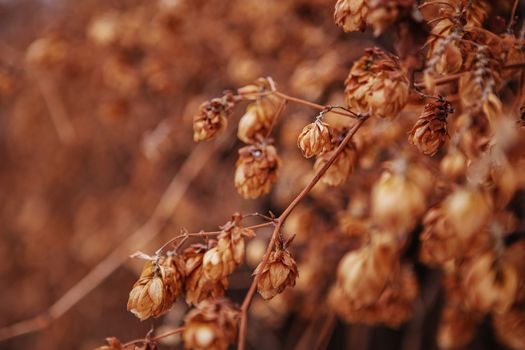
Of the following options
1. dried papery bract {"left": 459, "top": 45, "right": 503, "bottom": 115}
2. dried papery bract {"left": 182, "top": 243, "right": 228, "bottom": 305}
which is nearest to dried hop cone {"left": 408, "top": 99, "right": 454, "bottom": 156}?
dried papery bract {"left": 459, "top": 45, "right": 503, "bottom": 115}

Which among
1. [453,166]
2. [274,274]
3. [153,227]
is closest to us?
[274,274]

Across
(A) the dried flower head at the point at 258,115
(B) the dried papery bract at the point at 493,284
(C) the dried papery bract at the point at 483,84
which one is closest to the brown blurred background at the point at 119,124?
(A) the dried flower head at the point at 258,115

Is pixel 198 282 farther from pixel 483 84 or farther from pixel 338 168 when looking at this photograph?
pixel 483 84

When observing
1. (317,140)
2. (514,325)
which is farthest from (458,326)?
(317,140)

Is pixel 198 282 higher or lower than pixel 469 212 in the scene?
lower

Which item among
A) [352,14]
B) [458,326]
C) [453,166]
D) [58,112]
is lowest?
[458,326]

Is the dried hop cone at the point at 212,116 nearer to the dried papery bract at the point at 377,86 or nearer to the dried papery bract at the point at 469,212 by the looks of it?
the dried papery bract at the point at 377,86

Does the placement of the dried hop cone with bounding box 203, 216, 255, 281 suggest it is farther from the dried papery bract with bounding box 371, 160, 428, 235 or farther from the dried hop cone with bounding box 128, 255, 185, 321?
the dried papery bract with bounding box 371, 160, 428, 235

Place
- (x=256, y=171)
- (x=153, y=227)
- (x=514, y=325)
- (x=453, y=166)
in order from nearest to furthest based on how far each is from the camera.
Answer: (x=256, y=171) → (x=453, y=166) → (x=514, y=325) → (x=153, y=227)
